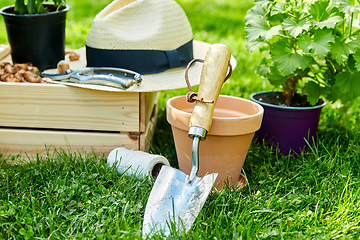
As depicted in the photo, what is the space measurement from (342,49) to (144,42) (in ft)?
2.50

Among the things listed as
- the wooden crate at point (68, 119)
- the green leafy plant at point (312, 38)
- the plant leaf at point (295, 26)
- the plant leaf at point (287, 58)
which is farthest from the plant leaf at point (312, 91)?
the wooden crate at point (68, 119)

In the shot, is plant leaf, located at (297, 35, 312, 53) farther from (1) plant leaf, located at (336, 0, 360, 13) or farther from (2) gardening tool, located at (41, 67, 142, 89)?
(2) gardening tool, located at (41, 67, 142, 89)

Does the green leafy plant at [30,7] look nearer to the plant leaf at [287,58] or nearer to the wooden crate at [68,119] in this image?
the wooden crate at [68,119]

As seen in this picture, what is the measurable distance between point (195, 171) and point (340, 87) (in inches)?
28.4

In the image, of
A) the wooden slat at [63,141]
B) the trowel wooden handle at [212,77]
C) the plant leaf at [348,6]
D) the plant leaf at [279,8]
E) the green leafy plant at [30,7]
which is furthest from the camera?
the green leafy plant at [30,7]

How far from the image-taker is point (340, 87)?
57.4 inches

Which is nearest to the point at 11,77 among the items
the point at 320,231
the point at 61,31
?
the point at 61,31

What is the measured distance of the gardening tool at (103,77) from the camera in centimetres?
141

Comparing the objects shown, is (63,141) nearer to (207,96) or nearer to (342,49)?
(207,96)

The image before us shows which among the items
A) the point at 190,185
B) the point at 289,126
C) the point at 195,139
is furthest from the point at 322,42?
the point at 190,185

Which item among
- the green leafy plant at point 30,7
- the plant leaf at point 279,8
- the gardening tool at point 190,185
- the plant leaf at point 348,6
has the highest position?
the plant leaf at point 348,6

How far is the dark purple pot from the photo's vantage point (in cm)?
152

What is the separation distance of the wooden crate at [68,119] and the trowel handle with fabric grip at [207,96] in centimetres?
35

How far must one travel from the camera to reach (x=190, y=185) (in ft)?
3.75
